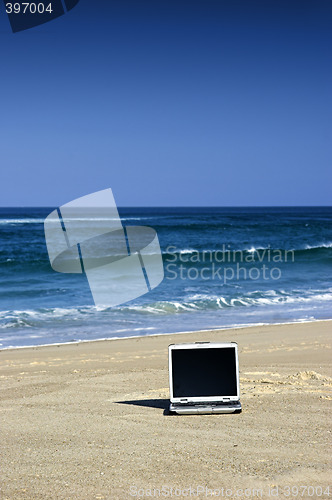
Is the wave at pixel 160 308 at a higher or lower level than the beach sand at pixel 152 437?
lower

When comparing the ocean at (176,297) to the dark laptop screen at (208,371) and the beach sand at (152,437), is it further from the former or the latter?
the dark laptop screen at (208,371)

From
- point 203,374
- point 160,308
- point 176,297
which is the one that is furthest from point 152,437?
point 176,297

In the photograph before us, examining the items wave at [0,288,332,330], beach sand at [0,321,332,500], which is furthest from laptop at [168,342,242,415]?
wave at [0,288,332,330]

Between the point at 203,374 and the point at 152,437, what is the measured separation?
0.76 meters

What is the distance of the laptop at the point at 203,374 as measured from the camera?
4.34 m

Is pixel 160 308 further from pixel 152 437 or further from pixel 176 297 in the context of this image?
Result: pixel 152 437

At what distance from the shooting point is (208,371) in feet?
14.3

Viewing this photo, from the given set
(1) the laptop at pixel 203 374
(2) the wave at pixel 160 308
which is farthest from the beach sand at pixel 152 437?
(2) the wave at pixel 160 308

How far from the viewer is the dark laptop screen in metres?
4.36

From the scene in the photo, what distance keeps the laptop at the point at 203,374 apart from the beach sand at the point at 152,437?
155mm

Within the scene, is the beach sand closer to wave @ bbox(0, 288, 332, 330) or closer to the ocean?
the ocean

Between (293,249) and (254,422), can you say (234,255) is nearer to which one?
(293,249)

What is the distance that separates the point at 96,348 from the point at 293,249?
24435 millimetres

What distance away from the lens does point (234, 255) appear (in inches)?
1166
